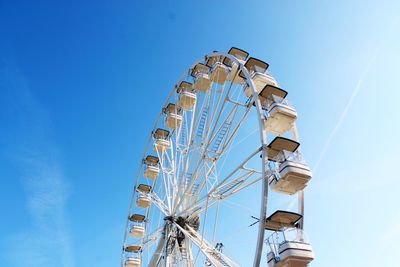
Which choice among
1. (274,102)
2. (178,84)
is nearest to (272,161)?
(274,102)

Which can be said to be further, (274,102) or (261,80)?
(261,80)

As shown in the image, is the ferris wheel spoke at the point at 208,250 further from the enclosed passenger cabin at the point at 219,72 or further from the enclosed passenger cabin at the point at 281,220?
the enclosed passenger cabin at the point at 219,72

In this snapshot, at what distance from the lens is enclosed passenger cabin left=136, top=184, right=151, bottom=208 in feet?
64.7

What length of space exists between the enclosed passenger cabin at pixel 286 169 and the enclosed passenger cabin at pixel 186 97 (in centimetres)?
824

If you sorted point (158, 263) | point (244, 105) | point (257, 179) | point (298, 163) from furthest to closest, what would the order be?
1. point (158, 263)
2. point (244, 105)
3. point (257, 179)
4. point (298, 163)

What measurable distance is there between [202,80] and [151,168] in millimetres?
6184

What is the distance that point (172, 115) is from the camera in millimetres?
19500

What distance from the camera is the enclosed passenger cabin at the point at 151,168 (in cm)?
2023

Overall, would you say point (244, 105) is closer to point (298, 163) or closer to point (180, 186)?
point (298, 163)

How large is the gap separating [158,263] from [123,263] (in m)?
4.79

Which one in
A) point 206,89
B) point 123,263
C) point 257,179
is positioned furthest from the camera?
point 123,263

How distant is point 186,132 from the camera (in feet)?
55.8

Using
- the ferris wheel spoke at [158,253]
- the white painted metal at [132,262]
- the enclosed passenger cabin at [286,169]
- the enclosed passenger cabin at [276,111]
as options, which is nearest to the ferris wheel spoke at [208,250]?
the ferris wheel spoke at [158,253]

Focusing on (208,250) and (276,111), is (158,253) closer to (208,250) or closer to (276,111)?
(208,250)
